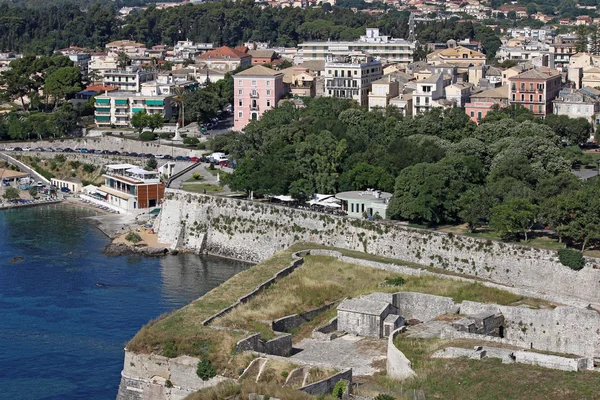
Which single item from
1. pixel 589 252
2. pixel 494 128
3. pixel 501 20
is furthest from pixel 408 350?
pixel 501 20

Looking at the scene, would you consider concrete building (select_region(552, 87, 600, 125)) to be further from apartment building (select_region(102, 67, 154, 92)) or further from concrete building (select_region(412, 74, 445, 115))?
apartment building (select_region(102, 67, 154, 92))

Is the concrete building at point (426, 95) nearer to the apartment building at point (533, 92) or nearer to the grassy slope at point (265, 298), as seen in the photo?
the apartment building at point (533, 92)

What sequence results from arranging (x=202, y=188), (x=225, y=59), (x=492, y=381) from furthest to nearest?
1. (x=225, y=59)
2. (x=202, y=188)
3. (x=492, y=381)

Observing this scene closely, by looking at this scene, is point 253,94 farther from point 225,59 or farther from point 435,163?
point 435,163

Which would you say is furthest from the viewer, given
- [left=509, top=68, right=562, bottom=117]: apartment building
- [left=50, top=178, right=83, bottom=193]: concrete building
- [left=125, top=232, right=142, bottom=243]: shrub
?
[left=509, top=68, right=562, bottom=117]: apartment building

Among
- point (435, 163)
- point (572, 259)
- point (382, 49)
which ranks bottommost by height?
point (572, 259)

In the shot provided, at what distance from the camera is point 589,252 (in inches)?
1569

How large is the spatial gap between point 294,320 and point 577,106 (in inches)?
1290

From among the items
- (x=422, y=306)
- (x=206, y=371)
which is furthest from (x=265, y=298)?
(x=206, y=371)

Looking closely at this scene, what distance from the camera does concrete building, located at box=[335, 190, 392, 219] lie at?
152 ft

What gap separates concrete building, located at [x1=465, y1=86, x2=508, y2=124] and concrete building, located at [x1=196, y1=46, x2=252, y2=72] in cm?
2760

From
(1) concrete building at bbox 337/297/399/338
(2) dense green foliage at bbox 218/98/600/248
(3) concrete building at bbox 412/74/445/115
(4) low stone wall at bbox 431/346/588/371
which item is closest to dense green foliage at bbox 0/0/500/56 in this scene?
(3) concrete building at bbox 412/74/445/115

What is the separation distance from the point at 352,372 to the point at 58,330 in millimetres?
11694

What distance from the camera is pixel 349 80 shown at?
7050cm
